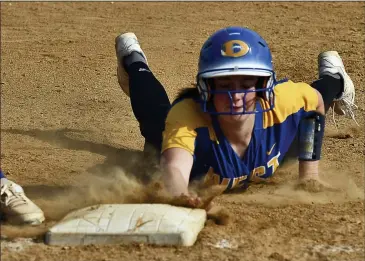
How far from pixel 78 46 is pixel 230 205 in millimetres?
5762

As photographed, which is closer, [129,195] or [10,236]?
[10,236]

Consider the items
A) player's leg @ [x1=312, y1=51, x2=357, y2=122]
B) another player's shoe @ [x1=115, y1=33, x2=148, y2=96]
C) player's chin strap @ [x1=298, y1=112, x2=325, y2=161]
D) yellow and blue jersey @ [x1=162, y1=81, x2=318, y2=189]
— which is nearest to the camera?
yellow and blue jersey @ [x1=162, y1=81, x2=318, y2=189]

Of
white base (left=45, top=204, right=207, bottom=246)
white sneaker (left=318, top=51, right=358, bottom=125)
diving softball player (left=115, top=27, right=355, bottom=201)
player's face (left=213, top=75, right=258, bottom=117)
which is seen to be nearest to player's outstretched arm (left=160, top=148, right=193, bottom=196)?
diving softball player (left=115, top=27, right=355, bottom=201)

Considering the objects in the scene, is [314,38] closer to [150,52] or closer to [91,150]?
[150,52]

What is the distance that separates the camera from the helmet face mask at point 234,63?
4.84 m

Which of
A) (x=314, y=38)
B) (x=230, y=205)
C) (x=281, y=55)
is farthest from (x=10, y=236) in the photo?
(x=314, y=38)

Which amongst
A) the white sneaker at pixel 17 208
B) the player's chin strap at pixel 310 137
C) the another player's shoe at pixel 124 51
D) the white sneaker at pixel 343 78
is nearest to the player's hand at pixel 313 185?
the player's chin strap at pixel 310 137

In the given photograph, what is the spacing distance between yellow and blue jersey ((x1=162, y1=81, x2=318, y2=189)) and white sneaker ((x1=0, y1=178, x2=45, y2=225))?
2.62 feet

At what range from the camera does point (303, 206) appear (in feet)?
16.7

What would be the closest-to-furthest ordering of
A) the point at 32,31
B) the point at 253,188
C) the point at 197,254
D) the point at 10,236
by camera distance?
the point at 197,254, the point at 10,236, the point at 253,188, the point at 32,31

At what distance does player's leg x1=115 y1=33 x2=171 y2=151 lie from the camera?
6.11m

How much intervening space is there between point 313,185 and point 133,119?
2.60 metres

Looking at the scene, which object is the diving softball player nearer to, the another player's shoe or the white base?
the white base

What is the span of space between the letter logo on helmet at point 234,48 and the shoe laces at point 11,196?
1.38 m
